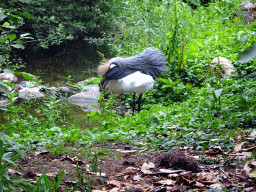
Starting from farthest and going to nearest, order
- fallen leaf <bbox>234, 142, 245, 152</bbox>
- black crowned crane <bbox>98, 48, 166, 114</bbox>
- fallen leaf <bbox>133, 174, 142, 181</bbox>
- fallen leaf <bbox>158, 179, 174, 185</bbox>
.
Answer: black crowned crane <bbox>98, 48, 166, 114</bbox>
fallen leaf <bbox>234, 142, 245, 152</bbox>
fallen leaf <bbox>133, 174, 142, 181</bbox>
fallen leaf <bbox>158, 179, 174, 185</bbox>

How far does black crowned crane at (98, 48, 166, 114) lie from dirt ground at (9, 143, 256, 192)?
97.1 inches

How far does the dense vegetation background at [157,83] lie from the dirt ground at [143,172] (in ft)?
0.64

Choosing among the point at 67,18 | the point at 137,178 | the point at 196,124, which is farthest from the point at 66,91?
the point at 137,178

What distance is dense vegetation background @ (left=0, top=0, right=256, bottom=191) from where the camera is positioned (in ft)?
10.0

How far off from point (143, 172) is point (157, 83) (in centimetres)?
384

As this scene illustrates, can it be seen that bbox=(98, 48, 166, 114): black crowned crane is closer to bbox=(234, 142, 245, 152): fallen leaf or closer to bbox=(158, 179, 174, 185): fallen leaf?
bbox=(234, 142, 245, 152): fallen leaf

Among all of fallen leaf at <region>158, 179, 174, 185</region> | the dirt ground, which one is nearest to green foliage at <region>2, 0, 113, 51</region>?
the dirt ground

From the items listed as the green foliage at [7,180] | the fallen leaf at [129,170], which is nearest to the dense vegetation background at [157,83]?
the green foliage at [7,180]

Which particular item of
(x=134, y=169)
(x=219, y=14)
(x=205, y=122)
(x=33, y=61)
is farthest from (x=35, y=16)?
(x=134, y=169)

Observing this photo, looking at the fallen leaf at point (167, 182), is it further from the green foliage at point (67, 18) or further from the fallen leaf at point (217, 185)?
the green foliage at point (67, 18)

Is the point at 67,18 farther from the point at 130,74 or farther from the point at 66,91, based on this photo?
the point at 130,74

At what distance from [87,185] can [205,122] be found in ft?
6.11

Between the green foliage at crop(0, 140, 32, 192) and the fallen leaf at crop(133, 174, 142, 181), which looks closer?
the green foliage at crop(0, 140, 32, 192)

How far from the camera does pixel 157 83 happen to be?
6.18 metres
